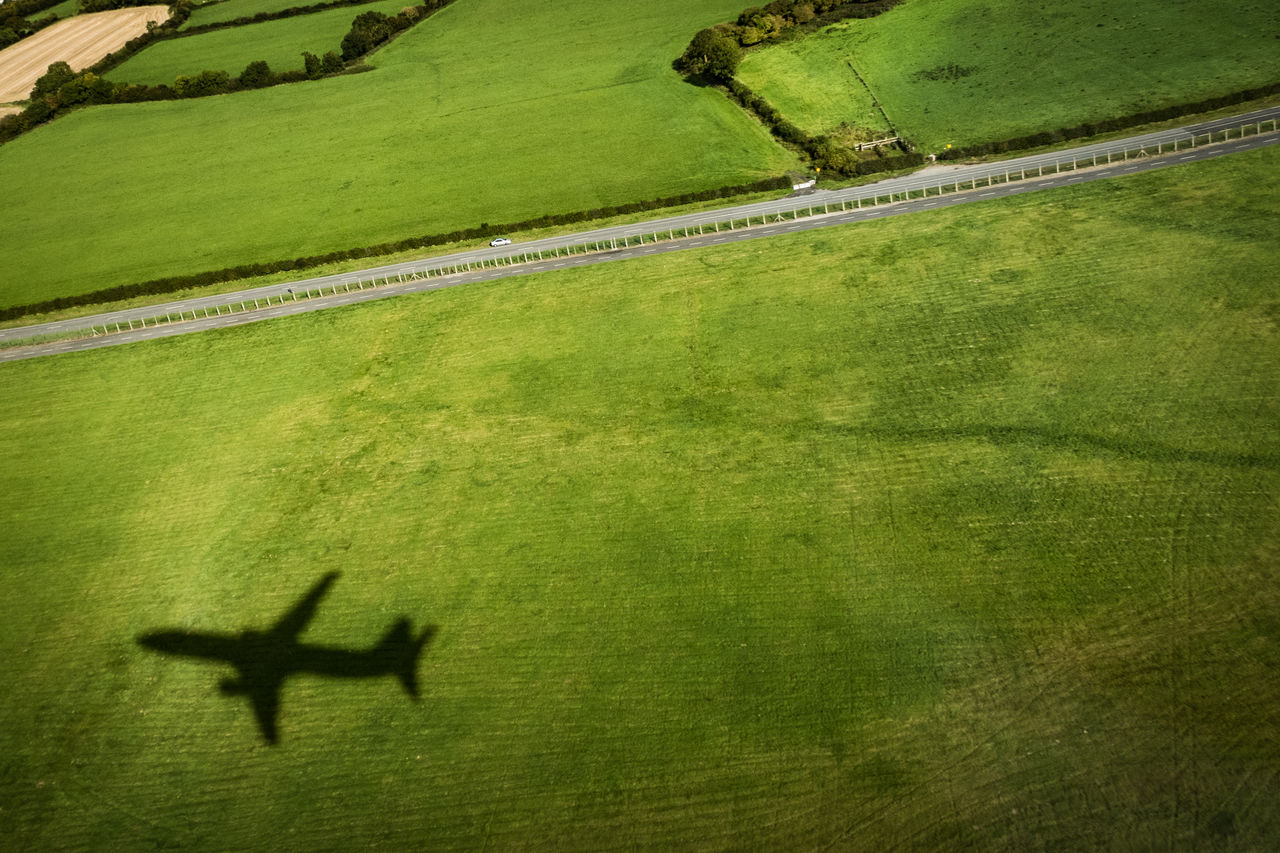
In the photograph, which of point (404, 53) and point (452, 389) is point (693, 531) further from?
point (404, 53)

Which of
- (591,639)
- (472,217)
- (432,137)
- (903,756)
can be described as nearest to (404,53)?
(432,137)

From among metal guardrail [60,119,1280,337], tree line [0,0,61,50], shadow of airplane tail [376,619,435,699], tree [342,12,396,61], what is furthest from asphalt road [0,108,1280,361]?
tree line [0,0,61,50]

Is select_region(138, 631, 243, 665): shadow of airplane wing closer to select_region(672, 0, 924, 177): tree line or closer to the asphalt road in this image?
the asphalt road

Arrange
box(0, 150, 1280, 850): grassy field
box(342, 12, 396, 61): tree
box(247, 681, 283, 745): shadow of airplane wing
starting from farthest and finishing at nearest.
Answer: box(342, 12, 396, 61): tree → box(247, 681, 283, 745): shadow of airplane wing → box(0, 150, 1280, 850): grassy field

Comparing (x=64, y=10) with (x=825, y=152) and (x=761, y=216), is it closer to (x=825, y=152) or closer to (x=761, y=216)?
(x=825, y=152)

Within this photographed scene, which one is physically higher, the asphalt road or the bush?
the bush

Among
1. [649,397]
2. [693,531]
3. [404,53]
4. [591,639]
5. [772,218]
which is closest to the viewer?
[591,639]

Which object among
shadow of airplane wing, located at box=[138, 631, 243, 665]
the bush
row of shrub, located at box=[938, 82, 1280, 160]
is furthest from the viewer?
the bush
